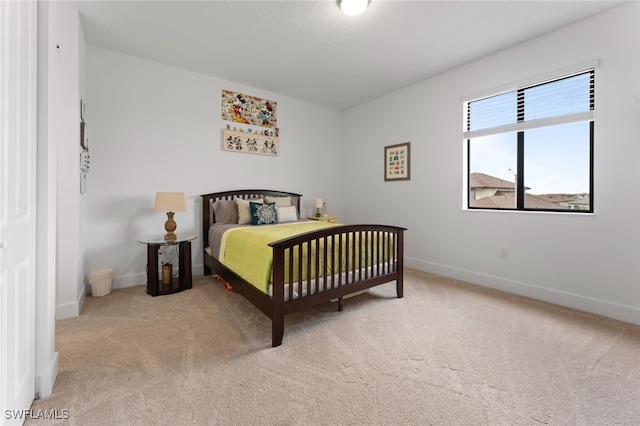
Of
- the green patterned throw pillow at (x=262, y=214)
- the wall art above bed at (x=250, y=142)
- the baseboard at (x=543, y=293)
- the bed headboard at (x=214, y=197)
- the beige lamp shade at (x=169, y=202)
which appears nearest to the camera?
the baseboard at (x=543, y=293)

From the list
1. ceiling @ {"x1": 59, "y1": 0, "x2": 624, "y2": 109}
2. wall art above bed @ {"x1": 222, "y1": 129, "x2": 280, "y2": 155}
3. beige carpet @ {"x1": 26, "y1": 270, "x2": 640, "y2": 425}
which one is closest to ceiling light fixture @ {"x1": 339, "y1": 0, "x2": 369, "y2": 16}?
ceiling @ {"x1": 59, "y1": 0, "x2": 624, "y2": 109}

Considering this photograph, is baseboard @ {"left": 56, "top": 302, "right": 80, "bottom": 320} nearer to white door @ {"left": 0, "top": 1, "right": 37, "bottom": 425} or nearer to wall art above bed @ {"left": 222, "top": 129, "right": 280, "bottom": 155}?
white door @ {"left": 0, "top": 1, "right": 37, "bottom": 425}

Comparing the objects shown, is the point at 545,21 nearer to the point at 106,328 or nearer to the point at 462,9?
the point at 462,9

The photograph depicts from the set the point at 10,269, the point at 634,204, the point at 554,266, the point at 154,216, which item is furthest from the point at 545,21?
the point at 154,216

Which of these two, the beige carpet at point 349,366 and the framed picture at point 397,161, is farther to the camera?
the framed picture at point 397,161

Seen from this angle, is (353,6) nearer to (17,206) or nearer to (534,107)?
(534,107)

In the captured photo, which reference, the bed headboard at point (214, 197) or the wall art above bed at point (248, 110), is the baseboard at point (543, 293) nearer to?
the bed headboard at point (214, 197)

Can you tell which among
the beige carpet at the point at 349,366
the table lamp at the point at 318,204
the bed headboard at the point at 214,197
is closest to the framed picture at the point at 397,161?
the table lamp at the point at 318,204

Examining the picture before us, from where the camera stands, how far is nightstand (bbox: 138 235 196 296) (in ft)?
9.59

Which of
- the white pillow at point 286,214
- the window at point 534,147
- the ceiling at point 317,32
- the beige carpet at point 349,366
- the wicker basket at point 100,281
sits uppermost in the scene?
the ceiling at point 317,32

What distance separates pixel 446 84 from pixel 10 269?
425cm

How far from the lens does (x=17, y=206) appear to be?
1.21m

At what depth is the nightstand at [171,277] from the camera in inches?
115

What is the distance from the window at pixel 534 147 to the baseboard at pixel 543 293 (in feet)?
2.69
